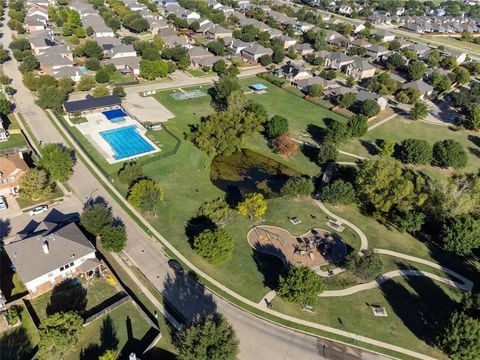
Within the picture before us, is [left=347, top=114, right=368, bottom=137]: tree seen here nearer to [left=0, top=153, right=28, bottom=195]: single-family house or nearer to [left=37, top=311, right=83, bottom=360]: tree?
[left=0, top=153, right=28, bottom=195]: single-family house

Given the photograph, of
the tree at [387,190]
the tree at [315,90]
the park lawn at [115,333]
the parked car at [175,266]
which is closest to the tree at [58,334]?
the park lawn at [115,333]

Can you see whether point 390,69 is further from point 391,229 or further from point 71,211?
Result: point 71,211

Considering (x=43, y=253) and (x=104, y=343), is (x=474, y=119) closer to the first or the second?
(x=104, y=343)

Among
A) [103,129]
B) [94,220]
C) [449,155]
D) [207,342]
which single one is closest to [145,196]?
[94,220]

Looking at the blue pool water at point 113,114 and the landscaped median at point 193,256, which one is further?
the blue pool water at point 113,114

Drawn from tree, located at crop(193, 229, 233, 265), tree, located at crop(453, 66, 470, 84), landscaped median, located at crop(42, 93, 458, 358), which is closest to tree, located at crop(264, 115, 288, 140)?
landscaped median, located at crop(42, 93, 458, 358)

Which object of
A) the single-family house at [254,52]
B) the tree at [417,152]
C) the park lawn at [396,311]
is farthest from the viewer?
the single-family house at [254,52]

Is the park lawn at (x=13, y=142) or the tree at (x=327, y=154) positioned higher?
the tree at (x=327, y=154)

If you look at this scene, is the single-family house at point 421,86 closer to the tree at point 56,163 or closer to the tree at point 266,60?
the tree at point 266,60
